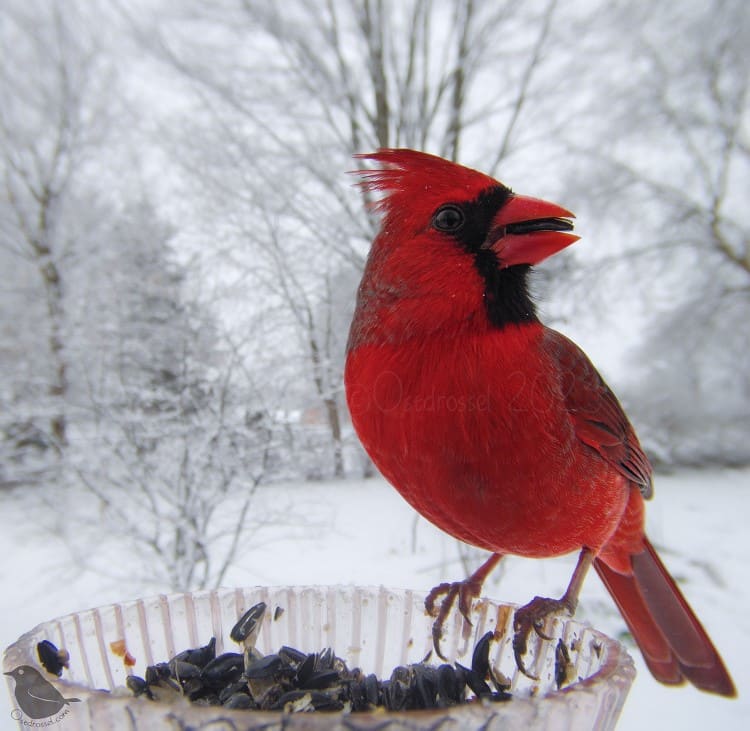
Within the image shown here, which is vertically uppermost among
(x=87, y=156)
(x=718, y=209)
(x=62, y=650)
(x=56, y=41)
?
(x=56, y=41)

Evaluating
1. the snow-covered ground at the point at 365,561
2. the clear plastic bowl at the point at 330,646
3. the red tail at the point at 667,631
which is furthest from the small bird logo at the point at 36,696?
the snow-covered ground at the point at 365,561

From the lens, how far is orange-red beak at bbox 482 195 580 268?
64 cm

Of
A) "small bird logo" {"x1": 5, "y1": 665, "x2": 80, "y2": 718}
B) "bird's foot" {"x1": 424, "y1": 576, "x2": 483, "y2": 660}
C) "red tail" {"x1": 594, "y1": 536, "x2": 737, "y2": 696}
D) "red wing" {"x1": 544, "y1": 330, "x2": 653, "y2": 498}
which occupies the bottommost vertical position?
"red tail" {"x1": 594, "y1": 536, "x2": 737, "y2": 696}

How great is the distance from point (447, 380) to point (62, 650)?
0.43 m

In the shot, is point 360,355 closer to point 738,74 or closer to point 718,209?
point 718,209

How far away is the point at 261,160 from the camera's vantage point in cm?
262

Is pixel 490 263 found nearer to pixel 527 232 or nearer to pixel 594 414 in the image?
pixel 527 232

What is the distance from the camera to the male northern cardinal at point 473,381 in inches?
23.2

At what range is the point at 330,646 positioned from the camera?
66 centimetres

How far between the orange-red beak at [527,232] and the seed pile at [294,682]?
429 millimetres

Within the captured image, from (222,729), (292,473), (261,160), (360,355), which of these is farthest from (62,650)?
(261,160)

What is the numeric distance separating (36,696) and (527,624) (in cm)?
46

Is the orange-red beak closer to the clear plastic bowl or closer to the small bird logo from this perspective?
the clear plastic bowl

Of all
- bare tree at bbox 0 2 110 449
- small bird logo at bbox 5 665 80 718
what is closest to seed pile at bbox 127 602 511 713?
small bird logo at bbox 5 665 80 718
